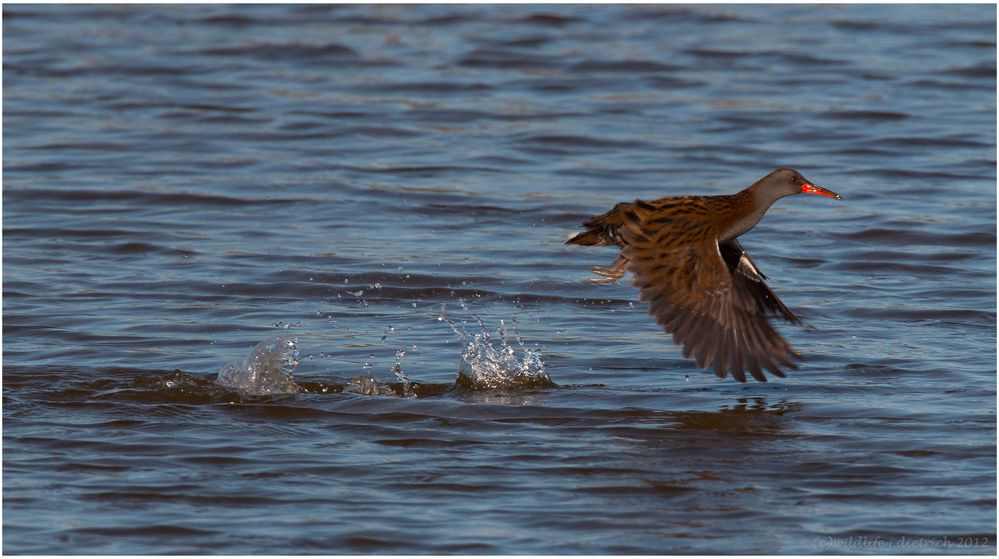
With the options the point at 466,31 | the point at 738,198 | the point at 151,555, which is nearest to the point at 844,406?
the point at 738,198

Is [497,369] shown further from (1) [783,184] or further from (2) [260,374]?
(1) [783,184]

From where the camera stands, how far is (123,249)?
10523 millimetres

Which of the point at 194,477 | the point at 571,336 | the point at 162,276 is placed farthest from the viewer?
the point at 162,276

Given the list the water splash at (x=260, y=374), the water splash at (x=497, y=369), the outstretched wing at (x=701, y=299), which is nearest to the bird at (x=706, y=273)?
the outstretched wing at (x=701, y=299)

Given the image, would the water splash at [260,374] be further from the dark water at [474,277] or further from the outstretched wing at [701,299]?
the outstretched wing at [701,299]

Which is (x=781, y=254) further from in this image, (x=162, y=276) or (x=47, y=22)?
(x=47, y=22)

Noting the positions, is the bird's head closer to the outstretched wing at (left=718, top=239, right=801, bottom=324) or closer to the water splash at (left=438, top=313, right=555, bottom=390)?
the outstretched wing at (left=718, top=239, right=801, bottom=324)

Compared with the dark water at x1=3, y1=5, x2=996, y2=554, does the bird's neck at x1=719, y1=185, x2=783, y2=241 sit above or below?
above

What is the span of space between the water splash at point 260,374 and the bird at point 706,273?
148 centimetres

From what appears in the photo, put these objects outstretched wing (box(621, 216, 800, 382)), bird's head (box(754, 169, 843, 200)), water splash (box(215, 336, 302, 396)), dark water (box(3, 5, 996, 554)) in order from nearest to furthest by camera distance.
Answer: dark water (box(3, 5, 996, 554)), outstretched wing (box(621, 216, 800, 382)), water splash (box(215, 336, 302, 396)), bird's head (box(754, 169, 843, 200))

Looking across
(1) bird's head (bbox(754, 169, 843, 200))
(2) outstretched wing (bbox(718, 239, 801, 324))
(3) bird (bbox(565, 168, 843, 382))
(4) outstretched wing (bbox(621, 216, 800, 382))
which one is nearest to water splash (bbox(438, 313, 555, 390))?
(3) bird (bbox(565, 168, 843, 382))

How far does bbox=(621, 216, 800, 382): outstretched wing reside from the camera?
7.17 m

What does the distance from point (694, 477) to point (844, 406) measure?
119 centimetres

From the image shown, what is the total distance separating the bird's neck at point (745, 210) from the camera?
7.62 meters
